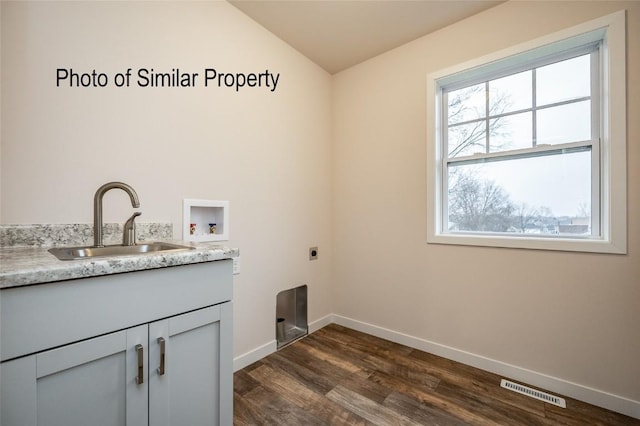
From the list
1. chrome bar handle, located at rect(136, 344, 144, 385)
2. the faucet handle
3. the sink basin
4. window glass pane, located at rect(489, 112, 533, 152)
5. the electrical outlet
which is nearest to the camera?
chrome bar handle, located at rect(136, 344, 144, 385)

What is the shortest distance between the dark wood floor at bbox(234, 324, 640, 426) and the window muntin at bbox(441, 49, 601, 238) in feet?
3.18

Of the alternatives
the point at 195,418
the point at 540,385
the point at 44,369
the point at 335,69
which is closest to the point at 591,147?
the point at 540,385

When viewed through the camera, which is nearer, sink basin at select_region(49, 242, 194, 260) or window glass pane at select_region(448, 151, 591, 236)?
sink basin at select_region(49, 242, 194, 260)

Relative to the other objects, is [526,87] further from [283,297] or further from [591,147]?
[283,297]

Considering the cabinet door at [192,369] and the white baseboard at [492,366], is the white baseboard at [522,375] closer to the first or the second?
the white baseboard at [492,366]

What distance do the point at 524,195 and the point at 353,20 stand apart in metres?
1.70

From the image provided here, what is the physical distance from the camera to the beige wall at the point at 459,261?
1.44 metres

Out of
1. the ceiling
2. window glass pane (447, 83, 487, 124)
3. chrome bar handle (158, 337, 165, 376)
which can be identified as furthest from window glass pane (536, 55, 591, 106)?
chrome bar handle (158, 337, 165, 376)

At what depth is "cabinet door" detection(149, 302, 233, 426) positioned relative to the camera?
0.92 metres

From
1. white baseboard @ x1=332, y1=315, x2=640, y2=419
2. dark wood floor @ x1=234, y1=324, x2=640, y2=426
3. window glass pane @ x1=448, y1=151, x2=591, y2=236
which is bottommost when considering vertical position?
dark wood floor @ x1=234, y1=324, x2=640, y2=426

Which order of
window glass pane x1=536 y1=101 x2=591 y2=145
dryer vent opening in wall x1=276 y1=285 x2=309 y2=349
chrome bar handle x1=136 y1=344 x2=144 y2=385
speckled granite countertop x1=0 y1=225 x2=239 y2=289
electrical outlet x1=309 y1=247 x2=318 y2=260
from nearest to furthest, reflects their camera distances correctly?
1. speckled granite countertop x1=0 y1=225 x2=239 y2=289
2. chrome bar handle x1=136 y1=344 x2=144 y2=385
3. window glass pane x1=536 y1=101 x2=591 y2=145
4. dryer vent opening in wall x1=276 y1=285 x2=309 y2=349
5. electrical outlet x1=309 y1=247 x2=318 y2=260

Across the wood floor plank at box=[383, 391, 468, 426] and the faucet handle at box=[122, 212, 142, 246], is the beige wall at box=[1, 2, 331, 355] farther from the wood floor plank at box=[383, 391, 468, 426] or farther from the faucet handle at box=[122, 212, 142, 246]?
the wood floor plank at box=[383, 391, 468, 426]

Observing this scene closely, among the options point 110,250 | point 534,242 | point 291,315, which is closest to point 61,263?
point 110,250

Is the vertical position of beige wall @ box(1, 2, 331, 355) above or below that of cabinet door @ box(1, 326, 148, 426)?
above
